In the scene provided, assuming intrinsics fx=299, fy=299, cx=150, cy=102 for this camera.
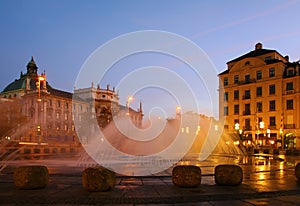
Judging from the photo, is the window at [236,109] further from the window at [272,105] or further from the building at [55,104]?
the building at [55,104]

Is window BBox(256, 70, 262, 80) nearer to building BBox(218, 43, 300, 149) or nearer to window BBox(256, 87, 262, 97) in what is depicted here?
building BBox(218, 43, 300, 149)

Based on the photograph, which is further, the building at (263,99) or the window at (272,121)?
the window at (272,121)

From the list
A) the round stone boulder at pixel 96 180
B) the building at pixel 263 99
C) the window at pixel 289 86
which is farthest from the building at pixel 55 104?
the round stone boulder at pixel 96 180

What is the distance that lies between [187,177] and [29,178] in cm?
624

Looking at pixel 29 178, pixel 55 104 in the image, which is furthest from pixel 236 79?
pixel 55 104

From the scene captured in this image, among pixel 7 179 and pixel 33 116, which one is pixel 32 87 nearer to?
pixel 33 116

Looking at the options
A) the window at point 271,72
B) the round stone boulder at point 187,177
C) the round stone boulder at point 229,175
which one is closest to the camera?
the round stone boulder at point 187,177

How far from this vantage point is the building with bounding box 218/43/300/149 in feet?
220

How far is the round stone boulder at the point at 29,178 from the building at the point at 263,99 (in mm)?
54558

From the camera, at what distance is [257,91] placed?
75188 mm

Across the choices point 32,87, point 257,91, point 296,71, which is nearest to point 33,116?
point 32,87

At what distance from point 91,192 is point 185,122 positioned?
2043 inches

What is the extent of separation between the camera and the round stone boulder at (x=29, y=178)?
11.5m

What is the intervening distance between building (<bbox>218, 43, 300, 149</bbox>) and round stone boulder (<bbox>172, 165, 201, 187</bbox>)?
51.8 meters
